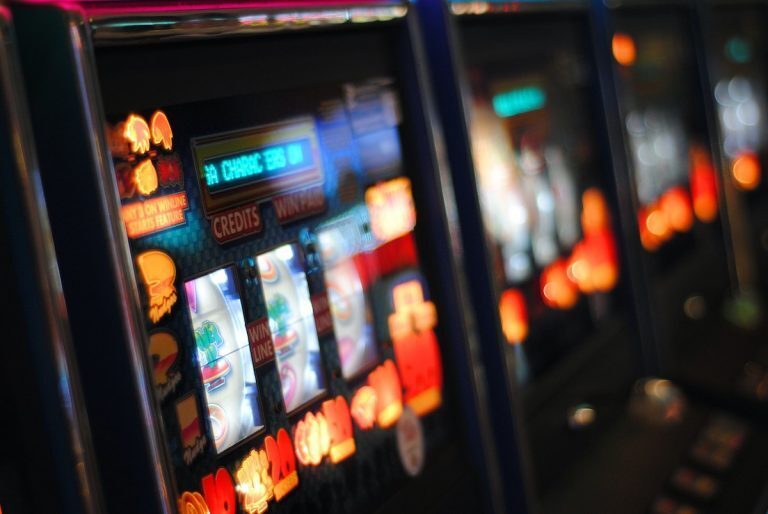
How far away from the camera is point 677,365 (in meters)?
2.33

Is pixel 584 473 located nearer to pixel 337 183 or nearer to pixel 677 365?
pixel 677 365

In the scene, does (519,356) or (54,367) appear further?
(519,356)

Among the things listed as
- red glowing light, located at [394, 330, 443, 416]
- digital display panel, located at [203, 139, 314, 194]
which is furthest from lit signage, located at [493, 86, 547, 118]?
digital display panel, located at [203, 139, 314, 194]

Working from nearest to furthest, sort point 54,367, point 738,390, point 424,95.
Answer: point 54,367 < point 424,95 < point 738,390

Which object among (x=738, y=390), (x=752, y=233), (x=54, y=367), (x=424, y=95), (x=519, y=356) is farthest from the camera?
(x=752, y=233)

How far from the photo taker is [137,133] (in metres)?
1.00

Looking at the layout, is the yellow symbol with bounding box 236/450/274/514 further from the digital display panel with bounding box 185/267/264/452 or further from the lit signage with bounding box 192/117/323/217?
the lit signage with bounding box 192/117/323/217

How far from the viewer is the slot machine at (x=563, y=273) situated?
5.37 feet

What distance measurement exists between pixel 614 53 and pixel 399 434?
3.93 feet

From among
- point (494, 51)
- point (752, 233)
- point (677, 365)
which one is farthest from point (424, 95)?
point (752, 233)

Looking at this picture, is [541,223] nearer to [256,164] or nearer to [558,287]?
[558,287]

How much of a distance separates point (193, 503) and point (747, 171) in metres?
2.53

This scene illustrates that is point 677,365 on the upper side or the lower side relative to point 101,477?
lower

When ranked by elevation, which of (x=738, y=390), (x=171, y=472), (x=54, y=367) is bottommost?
(x=738, y=390)
